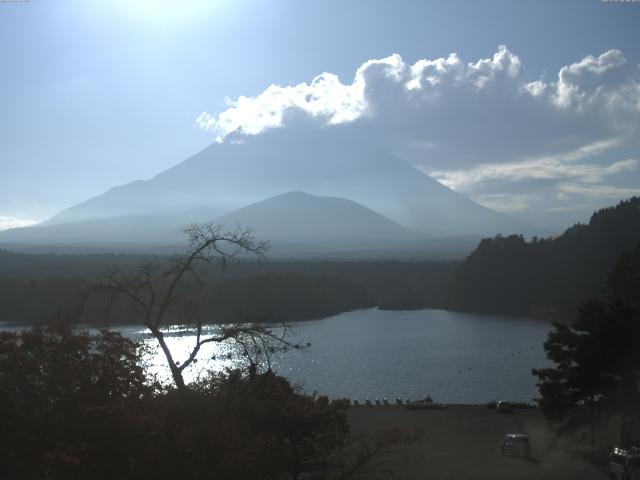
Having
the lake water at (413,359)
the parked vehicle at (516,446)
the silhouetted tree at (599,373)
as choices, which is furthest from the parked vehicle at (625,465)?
the lake water at (413,359)

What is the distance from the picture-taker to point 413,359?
29219 millimetres

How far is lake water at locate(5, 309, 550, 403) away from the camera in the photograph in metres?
22.4

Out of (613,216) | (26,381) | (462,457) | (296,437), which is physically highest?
(613,216)

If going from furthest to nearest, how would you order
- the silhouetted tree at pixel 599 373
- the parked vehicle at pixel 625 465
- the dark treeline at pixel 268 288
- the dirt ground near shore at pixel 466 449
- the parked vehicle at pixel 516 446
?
the dark treeline at pixel 268 288 → the parked vehicle at pixel 516 446 → the silhouetted tree at pixel 599 373 → the dirt ground near shore at pixel 466 449 → the parked vehicle at pixel 625 465

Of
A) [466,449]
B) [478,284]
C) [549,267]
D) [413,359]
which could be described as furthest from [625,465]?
[478,284]

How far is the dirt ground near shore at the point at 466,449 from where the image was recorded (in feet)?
36.9

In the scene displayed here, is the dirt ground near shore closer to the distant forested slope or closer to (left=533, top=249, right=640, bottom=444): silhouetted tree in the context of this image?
(left=533, top=249, right=640, bottom=444): silhouetted tree

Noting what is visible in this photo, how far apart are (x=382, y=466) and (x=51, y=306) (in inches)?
1260

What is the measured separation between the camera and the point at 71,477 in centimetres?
579

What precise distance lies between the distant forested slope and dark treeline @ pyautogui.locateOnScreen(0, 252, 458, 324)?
Result: 3627 millimetres

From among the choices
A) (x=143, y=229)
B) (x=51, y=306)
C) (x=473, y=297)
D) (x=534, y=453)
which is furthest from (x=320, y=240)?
(x=534, y=453)

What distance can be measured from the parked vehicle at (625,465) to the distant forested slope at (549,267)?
39.7 metres

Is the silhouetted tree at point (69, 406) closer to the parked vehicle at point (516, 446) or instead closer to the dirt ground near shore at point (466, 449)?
the dirt ground near shore at point (466, 449)

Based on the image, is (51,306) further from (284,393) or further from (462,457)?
(284,393)
